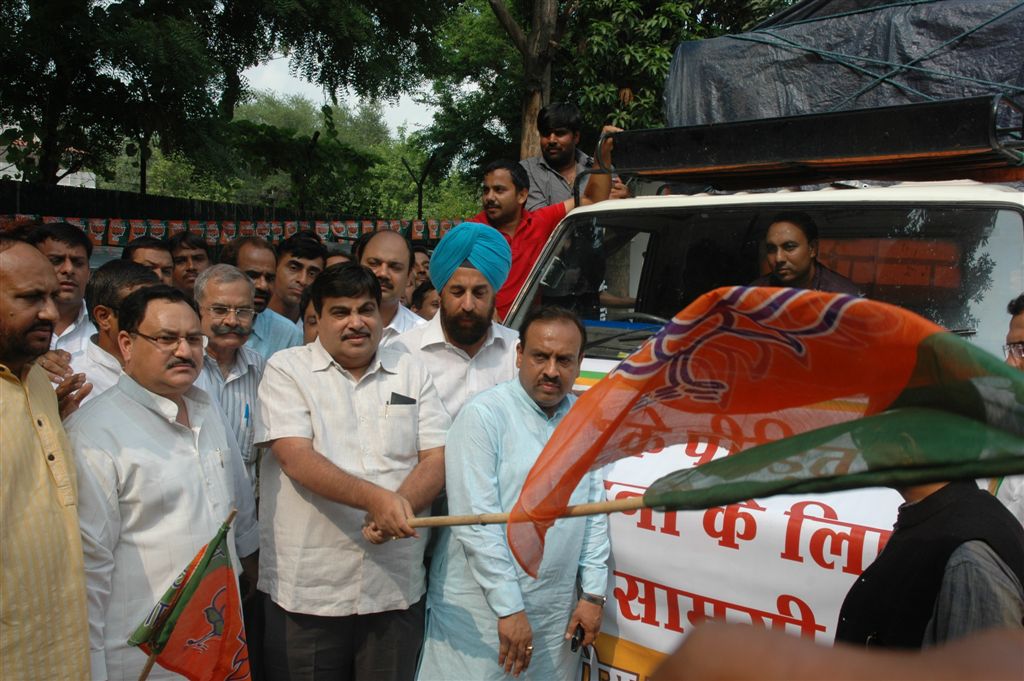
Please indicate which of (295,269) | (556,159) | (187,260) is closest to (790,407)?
(295,269)

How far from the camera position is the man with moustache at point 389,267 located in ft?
14.0

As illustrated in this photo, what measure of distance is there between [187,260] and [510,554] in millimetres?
3218

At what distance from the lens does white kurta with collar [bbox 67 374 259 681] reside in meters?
2.45

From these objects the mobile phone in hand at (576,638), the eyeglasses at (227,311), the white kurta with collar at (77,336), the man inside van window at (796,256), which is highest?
the man inside van window at (796,256)

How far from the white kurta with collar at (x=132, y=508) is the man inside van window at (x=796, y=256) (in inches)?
87.4

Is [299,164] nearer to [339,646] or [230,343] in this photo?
[230,343]

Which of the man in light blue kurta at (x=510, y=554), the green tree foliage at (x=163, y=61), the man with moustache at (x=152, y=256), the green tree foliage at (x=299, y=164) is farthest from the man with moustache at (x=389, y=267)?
the green tree foliage at (x=299, y=164)

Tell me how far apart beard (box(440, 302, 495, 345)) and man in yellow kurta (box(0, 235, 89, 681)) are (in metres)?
1.47

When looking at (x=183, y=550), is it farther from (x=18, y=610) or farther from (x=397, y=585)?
(x=397, y=585)

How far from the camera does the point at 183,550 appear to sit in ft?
8.57

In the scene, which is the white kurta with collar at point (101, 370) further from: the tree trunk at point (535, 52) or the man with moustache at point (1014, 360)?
the tree trunk at point (535, 52)

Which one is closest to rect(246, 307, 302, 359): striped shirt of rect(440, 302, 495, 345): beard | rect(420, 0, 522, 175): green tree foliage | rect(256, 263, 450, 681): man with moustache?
rect(440, 302, 495, 345): beard

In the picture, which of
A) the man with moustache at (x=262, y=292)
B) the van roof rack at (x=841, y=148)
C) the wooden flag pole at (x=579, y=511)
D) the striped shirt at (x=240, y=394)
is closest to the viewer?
the wooden flag pole at (x=579, y=511)

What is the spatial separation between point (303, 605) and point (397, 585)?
0.31 m
